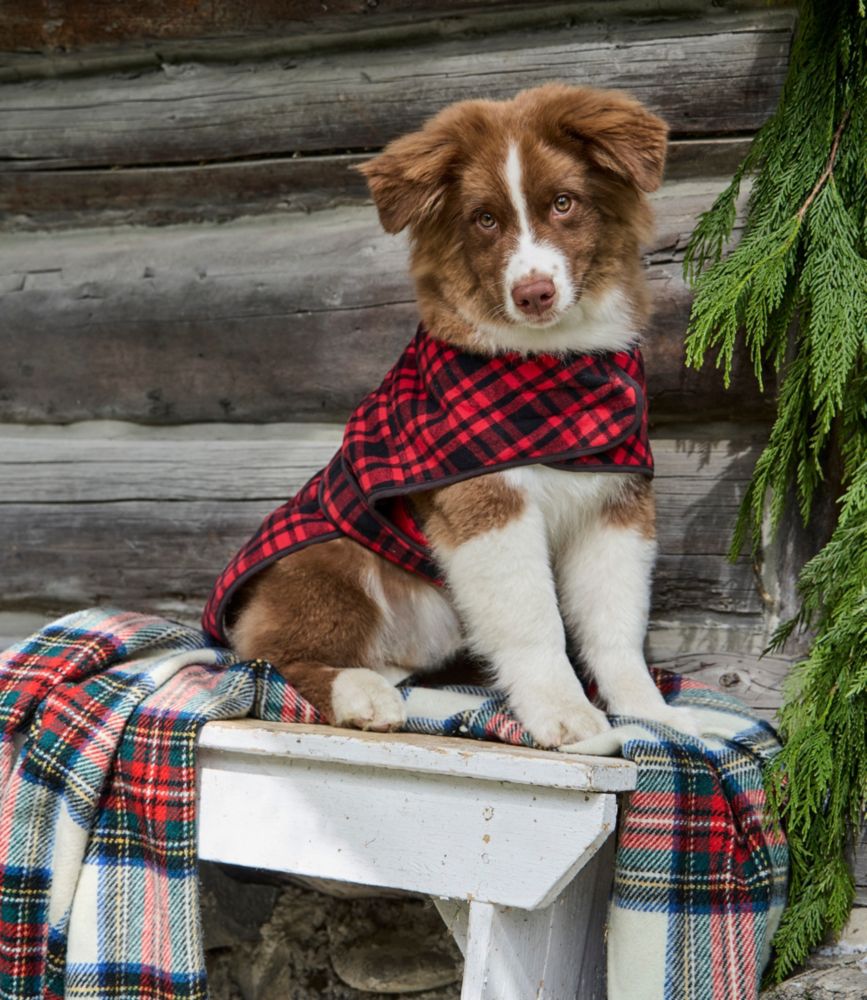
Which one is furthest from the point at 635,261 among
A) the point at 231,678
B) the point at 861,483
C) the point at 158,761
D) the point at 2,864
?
the point at 2,864

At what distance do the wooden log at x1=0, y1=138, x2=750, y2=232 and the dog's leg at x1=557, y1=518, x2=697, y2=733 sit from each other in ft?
3.67

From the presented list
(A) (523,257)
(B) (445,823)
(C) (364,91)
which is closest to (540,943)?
(B) (445,823)

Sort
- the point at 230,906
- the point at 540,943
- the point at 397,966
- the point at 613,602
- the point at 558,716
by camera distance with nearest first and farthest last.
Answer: the point at 540,943 → the point at 558,716 → the point at 613,602 → the point at 397,966 → the point at 230,906

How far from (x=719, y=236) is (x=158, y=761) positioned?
4.92 feet

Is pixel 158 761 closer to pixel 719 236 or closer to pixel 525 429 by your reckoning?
pixel 525 429

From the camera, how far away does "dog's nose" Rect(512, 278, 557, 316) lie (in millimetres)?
2057

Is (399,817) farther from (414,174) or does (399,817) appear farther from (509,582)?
(414,174)

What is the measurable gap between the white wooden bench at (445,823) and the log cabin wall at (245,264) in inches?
35.4

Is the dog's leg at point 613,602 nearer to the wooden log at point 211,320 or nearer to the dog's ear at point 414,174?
the wooden log at point 211,320

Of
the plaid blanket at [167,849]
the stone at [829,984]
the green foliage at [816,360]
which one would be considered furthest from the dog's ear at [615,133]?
the stone at [829,984]

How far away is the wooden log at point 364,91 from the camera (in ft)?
8.20

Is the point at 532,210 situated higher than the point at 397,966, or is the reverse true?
the point at 532,210

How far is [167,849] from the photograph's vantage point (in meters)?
1.96

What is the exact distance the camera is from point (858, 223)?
2.18m
